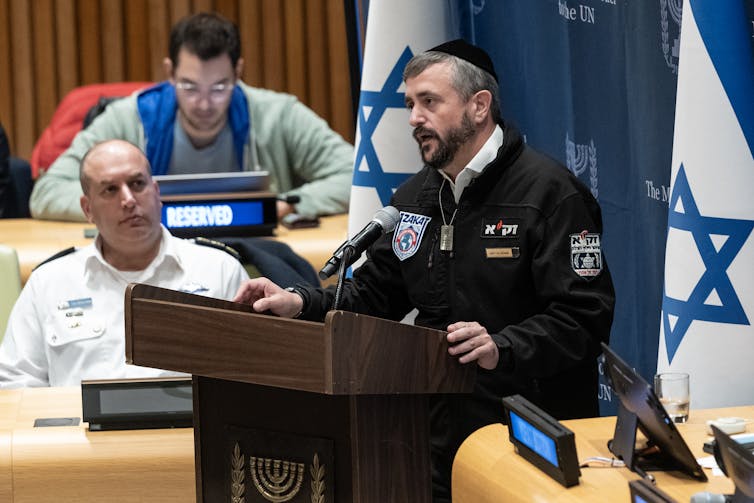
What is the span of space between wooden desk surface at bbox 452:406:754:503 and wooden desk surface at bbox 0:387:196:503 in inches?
32.5

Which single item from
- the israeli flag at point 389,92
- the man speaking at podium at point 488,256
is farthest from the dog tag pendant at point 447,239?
the israeli flag at point 389,92

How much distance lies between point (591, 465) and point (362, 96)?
1.79 metres

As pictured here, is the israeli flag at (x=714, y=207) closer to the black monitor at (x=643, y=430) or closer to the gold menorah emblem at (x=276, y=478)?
the black monitor at (x=643, y=430)

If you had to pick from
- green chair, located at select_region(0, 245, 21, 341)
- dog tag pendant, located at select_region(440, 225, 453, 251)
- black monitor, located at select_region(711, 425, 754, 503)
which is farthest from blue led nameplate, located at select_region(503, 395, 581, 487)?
green chair, located at select_region(0, 245, 21, 341)

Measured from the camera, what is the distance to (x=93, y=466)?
112 inches

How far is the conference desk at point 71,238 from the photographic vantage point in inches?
185

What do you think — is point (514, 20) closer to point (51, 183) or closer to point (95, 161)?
point (95, 161)

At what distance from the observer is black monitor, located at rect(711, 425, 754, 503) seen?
1.64m

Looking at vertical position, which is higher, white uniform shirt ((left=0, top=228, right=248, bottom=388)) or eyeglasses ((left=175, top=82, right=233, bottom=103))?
eyeglasses ((left=175, top=82, right=233, bottom=103))

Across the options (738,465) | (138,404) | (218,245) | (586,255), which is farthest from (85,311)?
(738,465)

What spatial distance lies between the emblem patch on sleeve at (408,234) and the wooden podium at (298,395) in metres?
0.46

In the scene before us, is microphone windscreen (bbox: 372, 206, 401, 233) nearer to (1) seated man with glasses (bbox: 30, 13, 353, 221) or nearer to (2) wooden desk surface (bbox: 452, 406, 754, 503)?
(2) wooden desk surface (bbox: 452, 406, 754, 503)

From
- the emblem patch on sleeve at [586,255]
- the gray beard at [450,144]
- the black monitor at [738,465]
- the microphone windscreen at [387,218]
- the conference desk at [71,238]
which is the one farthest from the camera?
the conference desk at [71,238]

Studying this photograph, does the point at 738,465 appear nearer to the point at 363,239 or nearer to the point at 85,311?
the point at 363,239
